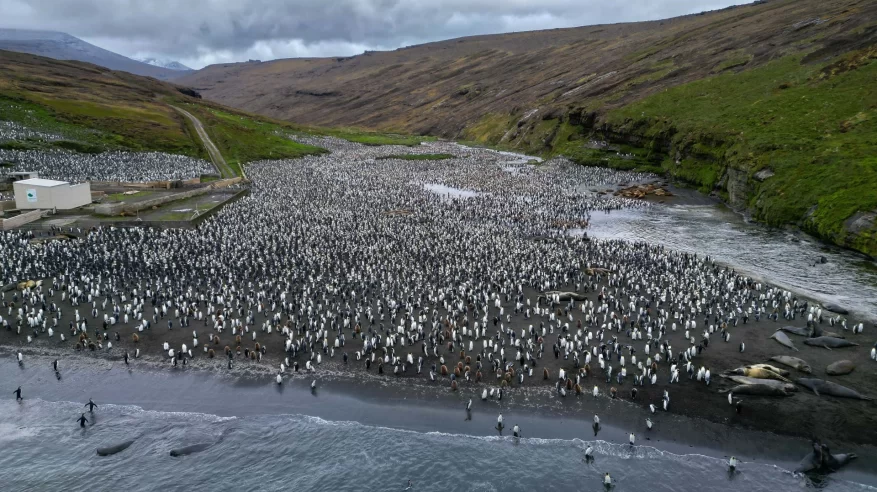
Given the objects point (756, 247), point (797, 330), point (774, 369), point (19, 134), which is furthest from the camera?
point (19, 134)

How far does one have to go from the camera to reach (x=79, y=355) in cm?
2862

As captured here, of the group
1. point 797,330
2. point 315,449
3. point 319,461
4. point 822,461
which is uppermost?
point 797,330

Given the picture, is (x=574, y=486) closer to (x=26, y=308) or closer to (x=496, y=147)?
(x=26, y=308)

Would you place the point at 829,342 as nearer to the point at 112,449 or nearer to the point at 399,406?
the point at 399,406

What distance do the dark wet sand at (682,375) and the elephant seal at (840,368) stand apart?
224 millimetres

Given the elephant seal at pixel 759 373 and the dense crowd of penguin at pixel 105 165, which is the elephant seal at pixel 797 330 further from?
the dense crowd of penguin at pixel 105 165

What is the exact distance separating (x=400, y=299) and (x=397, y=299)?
219 millimetres

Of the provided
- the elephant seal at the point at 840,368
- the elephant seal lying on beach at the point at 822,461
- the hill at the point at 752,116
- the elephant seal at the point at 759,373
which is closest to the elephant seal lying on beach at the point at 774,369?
the elephant seal at the point at 759,373

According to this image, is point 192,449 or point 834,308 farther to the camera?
point 834,308

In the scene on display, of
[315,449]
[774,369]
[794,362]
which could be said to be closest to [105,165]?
[315,449]

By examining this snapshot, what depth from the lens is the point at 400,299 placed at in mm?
35219

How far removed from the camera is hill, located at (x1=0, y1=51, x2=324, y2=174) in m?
103

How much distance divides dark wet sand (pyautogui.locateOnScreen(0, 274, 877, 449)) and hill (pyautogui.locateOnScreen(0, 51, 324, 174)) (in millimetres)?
73743

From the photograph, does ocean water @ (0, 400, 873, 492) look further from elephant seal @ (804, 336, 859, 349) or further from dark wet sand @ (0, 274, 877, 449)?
elephant seal @ (804, 336, 859, 349)
